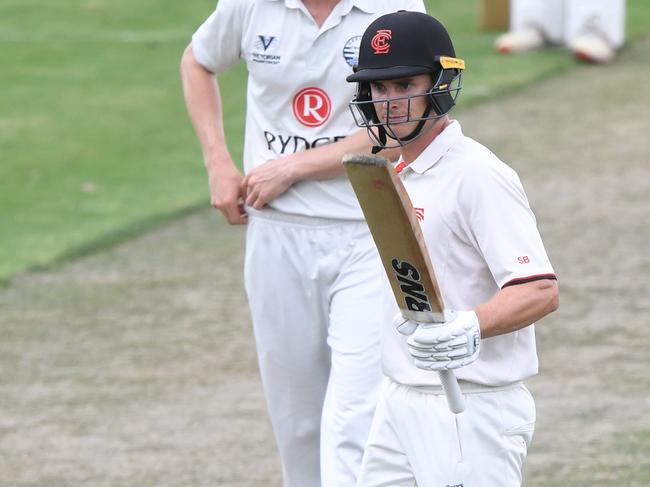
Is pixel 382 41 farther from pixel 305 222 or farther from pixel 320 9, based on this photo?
pixel 305 222

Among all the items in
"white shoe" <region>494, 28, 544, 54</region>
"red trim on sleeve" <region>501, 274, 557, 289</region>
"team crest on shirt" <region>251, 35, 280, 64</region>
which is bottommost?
"white shoe" <region>494, 28, 544, 54</region>

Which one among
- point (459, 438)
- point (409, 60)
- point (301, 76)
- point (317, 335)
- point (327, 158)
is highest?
point (409, 60)

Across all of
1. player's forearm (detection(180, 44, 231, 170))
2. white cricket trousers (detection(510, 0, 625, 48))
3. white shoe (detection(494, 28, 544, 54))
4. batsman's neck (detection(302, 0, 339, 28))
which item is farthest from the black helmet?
white shoe (detection(494, 28, 544, 54))

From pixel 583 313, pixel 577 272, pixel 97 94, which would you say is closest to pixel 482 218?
pixel 583 313

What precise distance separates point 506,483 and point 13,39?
14705 millimetres

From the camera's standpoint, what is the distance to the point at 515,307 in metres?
3.63

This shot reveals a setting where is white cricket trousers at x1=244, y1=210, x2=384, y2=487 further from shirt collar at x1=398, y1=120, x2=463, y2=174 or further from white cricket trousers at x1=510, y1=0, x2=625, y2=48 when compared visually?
white cricket trousers at x1=510, y1=0, x2=625, y2=48

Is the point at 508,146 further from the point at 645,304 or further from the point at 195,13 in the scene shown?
the point at 195,13

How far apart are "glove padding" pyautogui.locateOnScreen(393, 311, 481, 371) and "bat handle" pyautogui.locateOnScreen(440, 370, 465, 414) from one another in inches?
3.5

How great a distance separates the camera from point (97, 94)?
14945mm

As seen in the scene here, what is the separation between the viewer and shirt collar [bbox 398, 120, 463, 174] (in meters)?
3.91

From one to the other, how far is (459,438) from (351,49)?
161 cm

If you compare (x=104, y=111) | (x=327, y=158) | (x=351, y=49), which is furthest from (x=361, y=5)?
(x=104, y=111)

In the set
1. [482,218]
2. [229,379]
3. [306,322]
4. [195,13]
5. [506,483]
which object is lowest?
[195,13]
